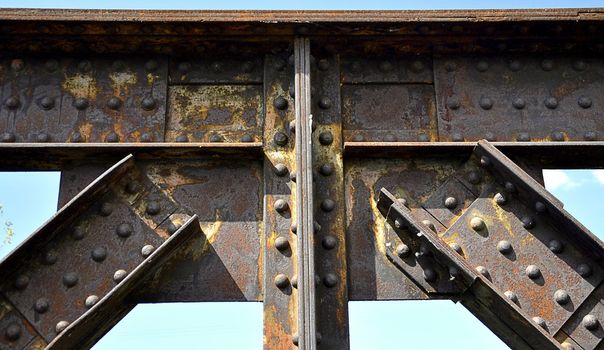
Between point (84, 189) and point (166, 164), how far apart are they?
18.6 inches

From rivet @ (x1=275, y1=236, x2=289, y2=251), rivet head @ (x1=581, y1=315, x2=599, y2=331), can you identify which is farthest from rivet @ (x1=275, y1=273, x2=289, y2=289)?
rivet head @ (x1=581, y1=315, x2=599, y2=331)

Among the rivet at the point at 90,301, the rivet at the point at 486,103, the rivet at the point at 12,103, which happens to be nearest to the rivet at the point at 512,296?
the rivet at the point at 486,103

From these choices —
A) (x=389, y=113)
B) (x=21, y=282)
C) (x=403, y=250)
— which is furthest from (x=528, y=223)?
(x=21, y=282)

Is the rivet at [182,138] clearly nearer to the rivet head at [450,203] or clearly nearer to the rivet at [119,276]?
the rivet at [119,276]

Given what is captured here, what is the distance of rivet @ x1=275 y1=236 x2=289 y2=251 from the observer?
3.80 metres

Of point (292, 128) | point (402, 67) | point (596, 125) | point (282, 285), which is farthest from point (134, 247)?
point (596, 125)

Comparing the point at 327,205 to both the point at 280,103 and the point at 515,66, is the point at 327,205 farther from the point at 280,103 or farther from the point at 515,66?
the point at 515,66

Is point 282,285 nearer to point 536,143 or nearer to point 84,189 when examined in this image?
point 84,189

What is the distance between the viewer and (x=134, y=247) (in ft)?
12.7

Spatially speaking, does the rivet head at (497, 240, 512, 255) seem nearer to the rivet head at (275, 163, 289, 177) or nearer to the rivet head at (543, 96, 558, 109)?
the rivet head at (543, 96, 558, 109)

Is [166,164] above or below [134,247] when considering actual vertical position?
above

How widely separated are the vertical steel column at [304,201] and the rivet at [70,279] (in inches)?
45.5

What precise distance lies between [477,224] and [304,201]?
0.96 m

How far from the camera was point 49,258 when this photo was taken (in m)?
3.78
